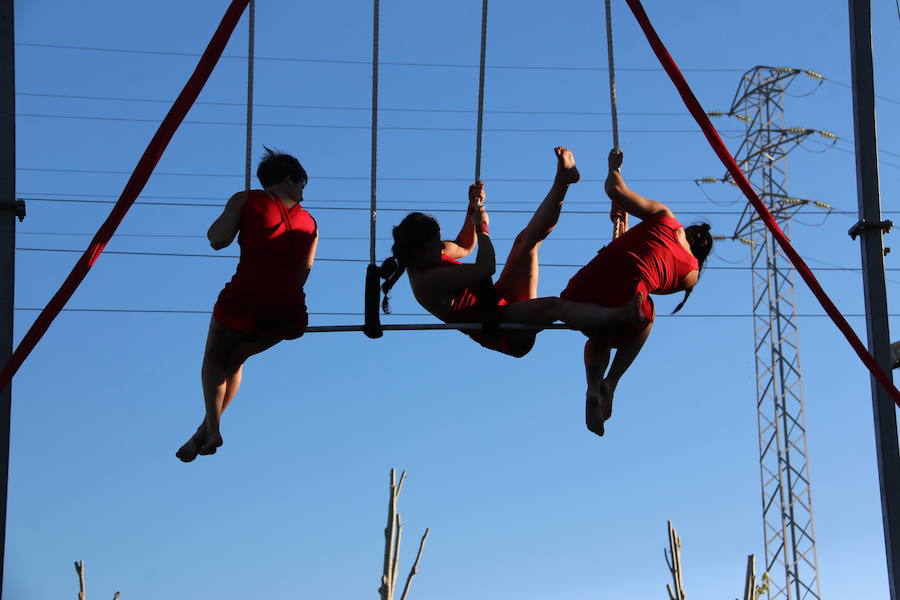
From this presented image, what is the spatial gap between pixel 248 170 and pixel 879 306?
3.16 metres

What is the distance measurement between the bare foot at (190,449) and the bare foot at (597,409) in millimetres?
1762

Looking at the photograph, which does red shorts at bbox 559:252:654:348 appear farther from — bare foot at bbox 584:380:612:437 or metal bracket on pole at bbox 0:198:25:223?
metal bracket on pole at bbox 0:198:25:223

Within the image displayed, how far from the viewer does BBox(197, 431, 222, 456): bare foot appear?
20.7 feet

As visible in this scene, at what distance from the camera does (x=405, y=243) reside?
6.38 m

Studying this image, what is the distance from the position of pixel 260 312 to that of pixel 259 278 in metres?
0.15

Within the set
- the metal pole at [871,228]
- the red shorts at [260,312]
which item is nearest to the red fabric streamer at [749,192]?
the metal pole at [871,228]

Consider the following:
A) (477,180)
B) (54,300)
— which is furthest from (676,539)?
(54,300)

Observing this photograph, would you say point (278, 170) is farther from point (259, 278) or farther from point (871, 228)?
point (871, 228)

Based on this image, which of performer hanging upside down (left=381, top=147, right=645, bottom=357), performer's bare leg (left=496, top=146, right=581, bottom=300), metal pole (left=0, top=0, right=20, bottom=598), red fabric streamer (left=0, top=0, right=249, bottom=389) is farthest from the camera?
performer's bare leg (left=496, top=146, right=581, bottom=300)

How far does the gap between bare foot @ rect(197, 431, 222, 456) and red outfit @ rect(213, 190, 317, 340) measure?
52 cm

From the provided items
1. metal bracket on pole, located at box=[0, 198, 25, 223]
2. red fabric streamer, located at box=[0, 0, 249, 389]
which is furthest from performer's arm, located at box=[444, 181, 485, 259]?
metal bracket on pole, located at box=[0, 198, 25, 223]

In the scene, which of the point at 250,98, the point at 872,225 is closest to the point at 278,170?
the point at 250,98

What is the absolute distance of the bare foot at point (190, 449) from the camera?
6.30 m

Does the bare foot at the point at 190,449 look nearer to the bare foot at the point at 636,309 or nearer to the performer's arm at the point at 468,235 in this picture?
the performer's arm at the point at 468,235
